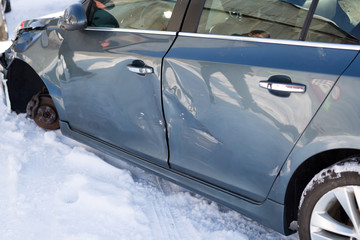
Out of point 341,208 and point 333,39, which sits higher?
point 333,39

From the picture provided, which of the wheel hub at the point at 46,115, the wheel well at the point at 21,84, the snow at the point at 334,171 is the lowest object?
the wheel hub at the point at 46,115

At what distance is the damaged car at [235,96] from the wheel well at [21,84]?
89 centimetres

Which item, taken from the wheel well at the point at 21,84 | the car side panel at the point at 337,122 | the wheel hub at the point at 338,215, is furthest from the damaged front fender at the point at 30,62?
the wheel hub at the point at 338,215

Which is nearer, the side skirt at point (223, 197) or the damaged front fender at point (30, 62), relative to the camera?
the side skirt at point (223, 197)

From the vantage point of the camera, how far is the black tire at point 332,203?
6.64 feet

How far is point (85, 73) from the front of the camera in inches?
126

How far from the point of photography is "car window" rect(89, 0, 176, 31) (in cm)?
286

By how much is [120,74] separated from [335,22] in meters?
1.39

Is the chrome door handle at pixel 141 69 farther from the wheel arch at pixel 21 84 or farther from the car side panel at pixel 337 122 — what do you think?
the wheel arch at pixel 21 84

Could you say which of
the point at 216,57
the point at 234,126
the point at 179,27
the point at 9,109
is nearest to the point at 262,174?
the point at 234,126

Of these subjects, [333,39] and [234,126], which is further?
[234,126]

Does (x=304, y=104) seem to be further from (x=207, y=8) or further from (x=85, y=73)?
(x=85, y=73)

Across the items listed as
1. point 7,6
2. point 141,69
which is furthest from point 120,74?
point 7,6

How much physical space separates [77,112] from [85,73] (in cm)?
38
